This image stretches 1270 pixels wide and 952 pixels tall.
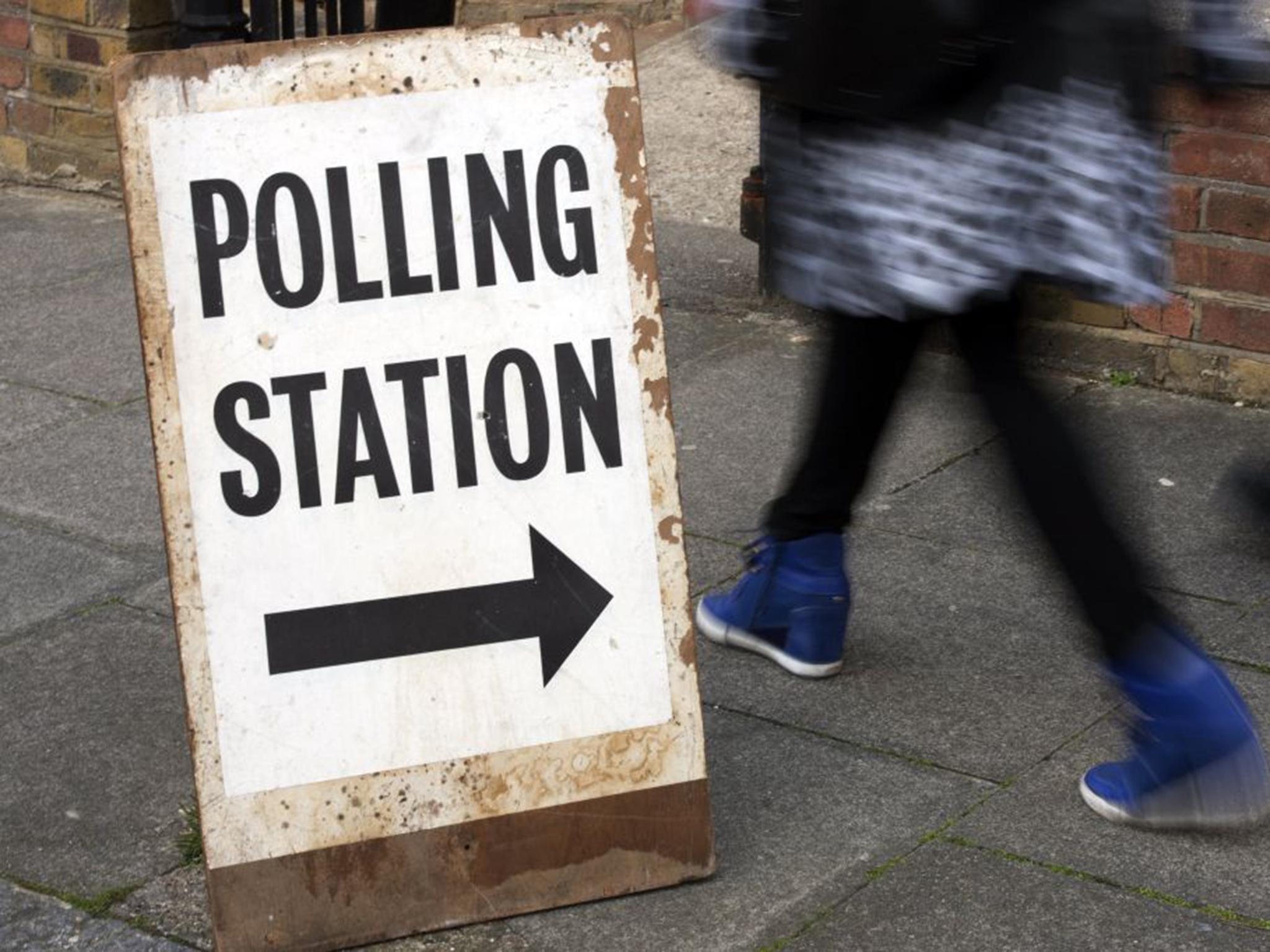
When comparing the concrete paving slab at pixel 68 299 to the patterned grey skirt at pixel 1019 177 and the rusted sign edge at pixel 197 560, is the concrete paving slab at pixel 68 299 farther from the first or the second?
the patterned grey skirt at pixel 1019 177

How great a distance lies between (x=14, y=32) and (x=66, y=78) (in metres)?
0.28

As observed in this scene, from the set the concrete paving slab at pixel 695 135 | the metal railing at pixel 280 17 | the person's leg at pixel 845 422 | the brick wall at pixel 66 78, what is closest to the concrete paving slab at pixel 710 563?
the person's leg at pixel 845 422

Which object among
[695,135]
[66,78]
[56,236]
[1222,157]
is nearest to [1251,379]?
[1222,157]

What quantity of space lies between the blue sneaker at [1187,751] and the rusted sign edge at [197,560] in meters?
0.67

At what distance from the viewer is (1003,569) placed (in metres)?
4.26

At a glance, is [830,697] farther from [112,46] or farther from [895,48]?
[112,46]

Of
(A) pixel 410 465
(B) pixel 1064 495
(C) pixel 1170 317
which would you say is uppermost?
(A) pixel 410 465

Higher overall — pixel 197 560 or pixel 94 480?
pixel 197 560

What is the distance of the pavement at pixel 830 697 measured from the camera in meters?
3.08

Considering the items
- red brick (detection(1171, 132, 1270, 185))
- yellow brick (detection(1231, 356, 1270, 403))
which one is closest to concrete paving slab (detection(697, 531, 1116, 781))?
yellow brick (detection(1231, 356, 1270, 403))

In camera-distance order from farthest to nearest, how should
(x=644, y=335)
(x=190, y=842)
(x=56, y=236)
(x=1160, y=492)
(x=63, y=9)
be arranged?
(x=63, y=9) < (x=56, y=236) < (x=1160, y=492) < (x=190, y=842) < (x=644, y=335)

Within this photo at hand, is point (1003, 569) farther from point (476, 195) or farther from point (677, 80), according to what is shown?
point (677, 80)

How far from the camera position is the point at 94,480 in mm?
4918

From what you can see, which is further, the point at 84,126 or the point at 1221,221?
the point at 84,126
